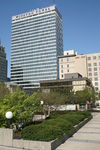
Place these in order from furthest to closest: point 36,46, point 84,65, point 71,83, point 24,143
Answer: point 36,46 → point 84,65 → point 71,83 → point 24,143

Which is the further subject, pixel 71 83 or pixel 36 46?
pixel 36 46

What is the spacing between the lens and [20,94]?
788 inches

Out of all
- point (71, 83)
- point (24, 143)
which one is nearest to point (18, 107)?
point (24, 143)

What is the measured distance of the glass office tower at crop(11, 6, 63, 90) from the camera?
493ft

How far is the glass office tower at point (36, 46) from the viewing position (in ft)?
493

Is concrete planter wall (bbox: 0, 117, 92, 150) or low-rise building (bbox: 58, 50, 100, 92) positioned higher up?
low-rise building (bbox: 58, 50, 100, 92)

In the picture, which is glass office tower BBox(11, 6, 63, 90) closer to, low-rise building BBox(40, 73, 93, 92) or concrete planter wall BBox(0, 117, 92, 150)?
low-rise building BBox(40, 73, 93, 92)

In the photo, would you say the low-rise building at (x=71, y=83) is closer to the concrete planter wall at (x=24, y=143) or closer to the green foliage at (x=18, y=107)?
the green foliage at (x=18, y=107)

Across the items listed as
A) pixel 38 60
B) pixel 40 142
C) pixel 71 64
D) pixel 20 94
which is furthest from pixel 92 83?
pixel 40 142

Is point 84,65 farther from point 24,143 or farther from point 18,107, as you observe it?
point 24,143

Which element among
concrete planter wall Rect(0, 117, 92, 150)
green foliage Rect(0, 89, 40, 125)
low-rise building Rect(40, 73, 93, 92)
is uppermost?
low-rise building Rect(40, 73, 93, 92)

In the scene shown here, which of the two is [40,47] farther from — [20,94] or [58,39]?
[20,94]

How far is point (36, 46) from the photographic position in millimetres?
158625

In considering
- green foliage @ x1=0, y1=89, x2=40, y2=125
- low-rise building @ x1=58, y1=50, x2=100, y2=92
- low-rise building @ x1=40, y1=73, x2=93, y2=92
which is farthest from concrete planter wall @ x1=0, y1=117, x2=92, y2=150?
low-rise building @ x1=58, y1=50, x2=100, y2=92
